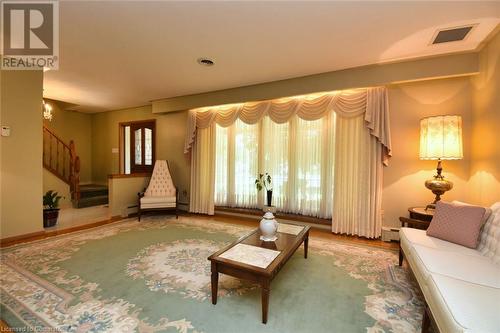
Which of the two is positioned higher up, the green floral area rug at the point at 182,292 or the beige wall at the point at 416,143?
the beige wall at the point at 416,143

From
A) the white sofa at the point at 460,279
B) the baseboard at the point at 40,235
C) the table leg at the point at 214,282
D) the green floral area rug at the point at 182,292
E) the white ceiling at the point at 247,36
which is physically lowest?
the green floral area rug at the point at 182,292

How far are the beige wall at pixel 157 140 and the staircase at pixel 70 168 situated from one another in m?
0.81

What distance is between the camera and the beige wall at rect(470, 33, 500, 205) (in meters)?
2.32

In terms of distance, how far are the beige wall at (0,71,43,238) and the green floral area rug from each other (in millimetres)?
533

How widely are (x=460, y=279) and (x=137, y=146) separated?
6.44 meters

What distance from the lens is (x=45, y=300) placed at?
71.5 inches

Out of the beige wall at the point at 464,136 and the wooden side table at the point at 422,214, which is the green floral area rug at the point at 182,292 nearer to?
the wooden side table at the point at 422,214

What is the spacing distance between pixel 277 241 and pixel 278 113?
2512 mm

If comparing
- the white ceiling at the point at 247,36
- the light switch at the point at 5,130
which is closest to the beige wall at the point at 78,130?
the white ceiling at the point at 247,36

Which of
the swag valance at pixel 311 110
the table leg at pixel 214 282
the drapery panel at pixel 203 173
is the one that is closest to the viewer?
the table leg at pixel 214 282

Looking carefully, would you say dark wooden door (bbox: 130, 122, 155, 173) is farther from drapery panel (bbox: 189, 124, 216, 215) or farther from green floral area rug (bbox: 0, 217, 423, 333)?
green floral area rug (bbox: 0, 217, 423, 333)

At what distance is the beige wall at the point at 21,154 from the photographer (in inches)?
120

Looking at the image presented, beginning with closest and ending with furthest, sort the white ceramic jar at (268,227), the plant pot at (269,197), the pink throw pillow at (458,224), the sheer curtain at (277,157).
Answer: the pink throw pillow at (458,224)
the white ceramic jar at (268,227)
the plant pot at (269,197)
the sheer curtain at (277,157)

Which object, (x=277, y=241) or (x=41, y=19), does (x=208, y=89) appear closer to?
(x=41, y=19)
